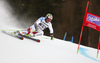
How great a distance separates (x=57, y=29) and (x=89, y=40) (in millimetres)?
2362

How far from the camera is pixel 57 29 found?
31.1 ft

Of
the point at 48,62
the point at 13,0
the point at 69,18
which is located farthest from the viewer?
the point at 13,0

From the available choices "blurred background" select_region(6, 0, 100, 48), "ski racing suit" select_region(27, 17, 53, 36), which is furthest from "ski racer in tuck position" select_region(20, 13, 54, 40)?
"blurred background" select_region(6, 0, 100, 48)

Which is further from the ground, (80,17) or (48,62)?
(80,17)

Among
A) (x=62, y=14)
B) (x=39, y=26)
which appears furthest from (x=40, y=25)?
(x=62, y=14)

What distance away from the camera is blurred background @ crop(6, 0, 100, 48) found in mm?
9055

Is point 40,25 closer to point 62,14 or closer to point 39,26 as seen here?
point 39,26

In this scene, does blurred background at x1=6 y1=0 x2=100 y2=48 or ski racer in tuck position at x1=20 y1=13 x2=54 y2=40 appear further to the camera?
blurred background at x1=6 y1=0 x2=100 y2=48

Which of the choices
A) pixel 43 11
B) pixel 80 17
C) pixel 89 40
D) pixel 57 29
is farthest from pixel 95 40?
pixel 43 11

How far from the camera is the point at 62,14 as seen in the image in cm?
938

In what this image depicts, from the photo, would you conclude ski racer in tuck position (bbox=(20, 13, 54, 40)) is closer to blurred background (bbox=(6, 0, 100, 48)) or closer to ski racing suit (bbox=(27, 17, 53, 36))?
ski racing suit (bbox=(27, 17, 53, 36))

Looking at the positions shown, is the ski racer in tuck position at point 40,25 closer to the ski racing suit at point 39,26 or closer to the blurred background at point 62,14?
the ski racing suit at point 39,26

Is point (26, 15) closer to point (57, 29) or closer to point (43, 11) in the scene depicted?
point (43, 11)

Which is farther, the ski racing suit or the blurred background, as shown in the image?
the blurred background
